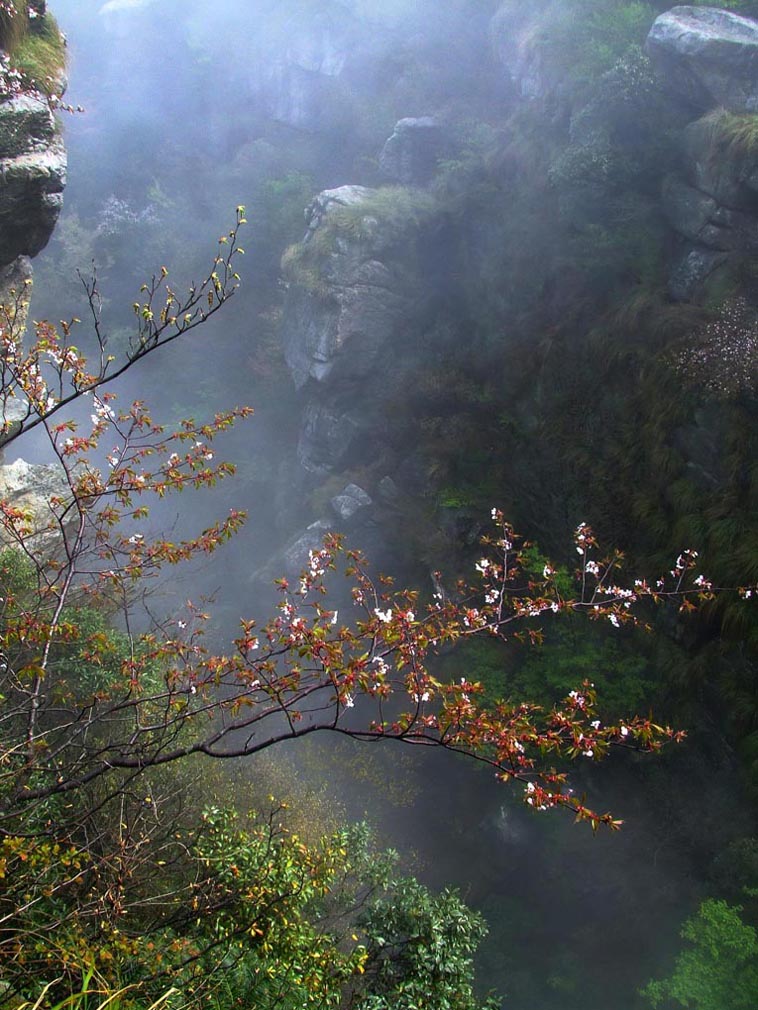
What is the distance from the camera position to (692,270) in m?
9.73

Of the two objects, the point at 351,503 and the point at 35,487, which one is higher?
the point at 35,487

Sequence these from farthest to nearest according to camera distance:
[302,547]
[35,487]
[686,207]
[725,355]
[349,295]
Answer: [302,547] < [349,295] < [35,487] < [686,207] < [725,355]

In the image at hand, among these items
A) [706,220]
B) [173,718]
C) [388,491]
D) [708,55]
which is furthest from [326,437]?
[173,718]

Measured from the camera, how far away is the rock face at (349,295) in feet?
44.4

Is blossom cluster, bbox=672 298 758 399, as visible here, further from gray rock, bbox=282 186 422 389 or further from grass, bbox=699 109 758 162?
gray rock, bbox=282 186 422 389

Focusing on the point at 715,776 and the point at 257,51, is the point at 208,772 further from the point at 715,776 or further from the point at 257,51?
the point at 257,51

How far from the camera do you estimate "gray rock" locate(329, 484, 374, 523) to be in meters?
13.1

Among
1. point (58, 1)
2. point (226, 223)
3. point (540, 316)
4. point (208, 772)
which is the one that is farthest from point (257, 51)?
point (208, 772)

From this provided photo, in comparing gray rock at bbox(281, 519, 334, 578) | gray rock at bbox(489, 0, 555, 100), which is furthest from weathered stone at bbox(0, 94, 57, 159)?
gray rock at bbox(489, 0, 555, 100)

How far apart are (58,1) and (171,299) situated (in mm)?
31346

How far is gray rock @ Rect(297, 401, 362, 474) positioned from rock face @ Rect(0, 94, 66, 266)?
8035mm

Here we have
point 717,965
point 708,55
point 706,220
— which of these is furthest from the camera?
point 708,55

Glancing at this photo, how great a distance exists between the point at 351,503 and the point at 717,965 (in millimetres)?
8962

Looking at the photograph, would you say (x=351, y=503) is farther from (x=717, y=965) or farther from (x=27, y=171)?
(x=717, y=965)
